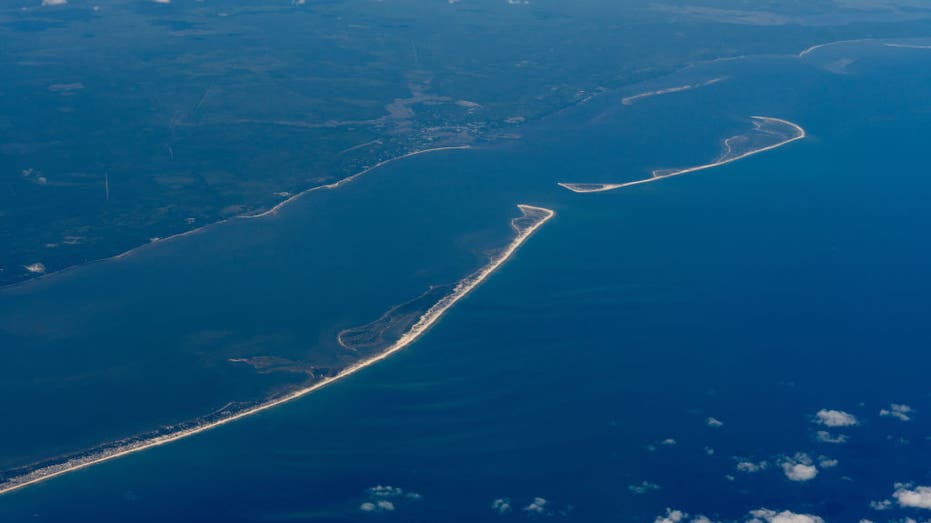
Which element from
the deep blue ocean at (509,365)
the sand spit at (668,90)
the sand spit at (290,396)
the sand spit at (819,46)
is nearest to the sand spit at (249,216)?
the deep blue ocean at (509,365)

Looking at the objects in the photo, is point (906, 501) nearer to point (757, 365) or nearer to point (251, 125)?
point (757, 365)

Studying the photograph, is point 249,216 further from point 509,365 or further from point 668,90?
point 668,90

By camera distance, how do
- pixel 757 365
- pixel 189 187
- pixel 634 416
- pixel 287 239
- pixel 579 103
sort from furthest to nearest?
pixel 579 103 → pixel 189 187 → pixel 287 239 → pixel 757 365 → pixel 634 416

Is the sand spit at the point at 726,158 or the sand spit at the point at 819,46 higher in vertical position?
the sand spit at the point at 819,46

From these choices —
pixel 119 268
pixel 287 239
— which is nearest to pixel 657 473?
pixel 287 239

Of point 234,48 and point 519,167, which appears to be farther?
point 234,48

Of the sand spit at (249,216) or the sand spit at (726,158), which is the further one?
the sand spit at (726,158)

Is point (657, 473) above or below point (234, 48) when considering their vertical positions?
below

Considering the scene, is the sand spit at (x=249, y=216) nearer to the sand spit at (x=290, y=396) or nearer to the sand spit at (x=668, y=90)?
the sand spit at (x=290, y=396)
